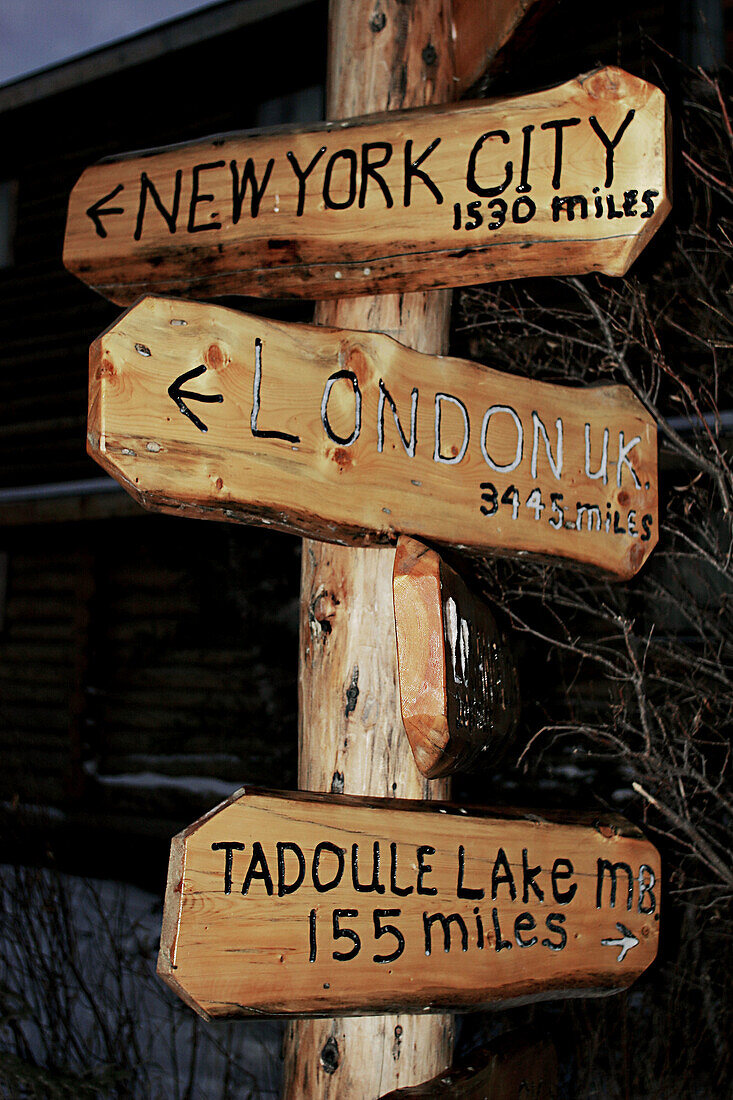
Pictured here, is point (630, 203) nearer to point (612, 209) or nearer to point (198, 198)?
point (612, 209)

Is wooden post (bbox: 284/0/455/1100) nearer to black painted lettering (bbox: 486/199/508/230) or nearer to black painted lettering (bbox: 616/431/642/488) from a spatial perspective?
black painted lettering (bbox: 486/199/508/230)

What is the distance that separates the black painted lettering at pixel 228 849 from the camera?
4.15 feet

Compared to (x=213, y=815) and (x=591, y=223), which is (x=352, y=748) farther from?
(x=591, y=223)

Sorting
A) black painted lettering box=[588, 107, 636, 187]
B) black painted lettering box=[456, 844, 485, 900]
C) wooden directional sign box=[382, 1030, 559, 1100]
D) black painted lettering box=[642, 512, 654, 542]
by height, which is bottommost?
wooden directional sign box=[382, 1030, 559, 1100]

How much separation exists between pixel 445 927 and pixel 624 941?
0.40 m

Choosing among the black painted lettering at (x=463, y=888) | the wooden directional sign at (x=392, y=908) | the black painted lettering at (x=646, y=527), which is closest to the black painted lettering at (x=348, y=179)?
the black painted lettering at (x=646, y=527)

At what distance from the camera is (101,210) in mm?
1698

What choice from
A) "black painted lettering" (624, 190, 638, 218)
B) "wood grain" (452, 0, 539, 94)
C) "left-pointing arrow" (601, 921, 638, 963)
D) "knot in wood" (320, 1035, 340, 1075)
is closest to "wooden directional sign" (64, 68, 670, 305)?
"black painted lettering" (624, 190, 638, 218)

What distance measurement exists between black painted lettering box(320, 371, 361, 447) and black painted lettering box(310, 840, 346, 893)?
63 cm

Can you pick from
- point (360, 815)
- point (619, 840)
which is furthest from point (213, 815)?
point (619, 840)

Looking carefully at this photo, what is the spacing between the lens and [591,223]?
1545 millimetres

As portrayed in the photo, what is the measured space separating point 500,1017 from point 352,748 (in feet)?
9.19

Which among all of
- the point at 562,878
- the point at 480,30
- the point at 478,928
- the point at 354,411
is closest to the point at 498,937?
the point at 478,928

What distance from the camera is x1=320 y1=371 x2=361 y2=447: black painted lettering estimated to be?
142 cm
